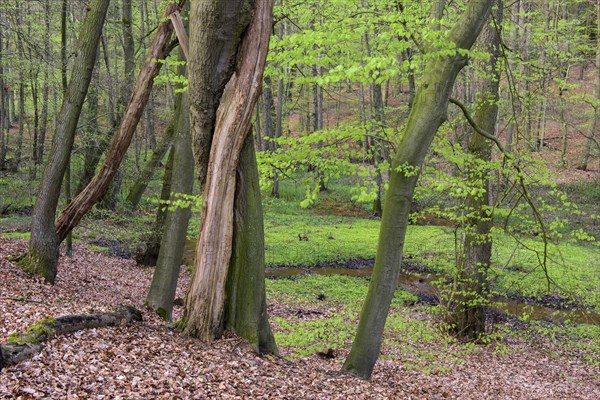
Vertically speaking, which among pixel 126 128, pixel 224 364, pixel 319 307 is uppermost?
pixel 126 128

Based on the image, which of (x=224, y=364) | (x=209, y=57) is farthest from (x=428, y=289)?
(x=209, y=57)

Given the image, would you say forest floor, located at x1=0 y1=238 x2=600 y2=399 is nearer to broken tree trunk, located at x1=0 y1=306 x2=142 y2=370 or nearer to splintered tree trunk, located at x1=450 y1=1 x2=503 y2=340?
broken tree trunk, located at x1=0 y1=306 x2=142 y2=370

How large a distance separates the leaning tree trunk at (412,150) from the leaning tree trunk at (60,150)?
4934 mm

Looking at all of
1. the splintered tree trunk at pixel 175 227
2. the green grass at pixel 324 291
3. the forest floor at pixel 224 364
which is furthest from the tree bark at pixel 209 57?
the green grass at pixel 324 291

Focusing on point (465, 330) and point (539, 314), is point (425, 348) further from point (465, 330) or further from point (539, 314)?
point (539, 314)

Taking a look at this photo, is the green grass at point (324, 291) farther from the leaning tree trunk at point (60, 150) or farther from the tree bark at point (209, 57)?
the tree bark at point (209, 57)

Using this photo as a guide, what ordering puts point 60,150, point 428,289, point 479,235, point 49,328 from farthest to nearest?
point 428,289 → point 479,235 → point 60,150 → point 49,328

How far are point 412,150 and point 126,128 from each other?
459 centimetres

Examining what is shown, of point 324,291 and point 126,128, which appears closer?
point 126,128

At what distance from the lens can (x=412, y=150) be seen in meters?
5.89

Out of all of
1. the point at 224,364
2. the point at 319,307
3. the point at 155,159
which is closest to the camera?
the point at 224,364

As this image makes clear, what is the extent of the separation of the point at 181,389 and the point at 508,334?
27.5ft

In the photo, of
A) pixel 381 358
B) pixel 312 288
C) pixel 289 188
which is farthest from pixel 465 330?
pixel 289 188

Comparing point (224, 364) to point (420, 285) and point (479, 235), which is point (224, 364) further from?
point (420, 285)
